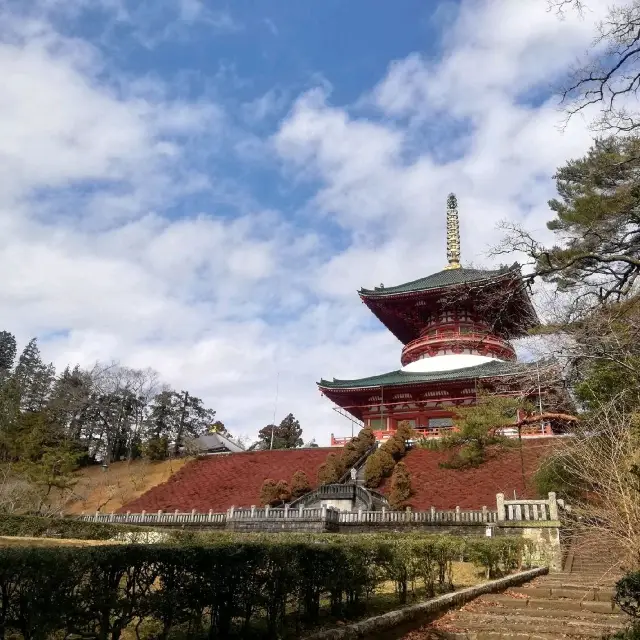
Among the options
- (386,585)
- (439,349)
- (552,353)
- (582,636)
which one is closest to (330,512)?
(386,585)

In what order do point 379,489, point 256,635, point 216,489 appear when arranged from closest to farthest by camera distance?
point 256,635, point 379,489, point 216,489

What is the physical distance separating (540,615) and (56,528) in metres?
20.4

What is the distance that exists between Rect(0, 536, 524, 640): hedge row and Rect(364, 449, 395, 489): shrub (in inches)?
798

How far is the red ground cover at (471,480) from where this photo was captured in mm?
23875

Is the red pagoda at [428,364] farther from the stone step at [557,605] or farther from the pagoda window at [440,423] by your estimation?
the stone step at [557,605]

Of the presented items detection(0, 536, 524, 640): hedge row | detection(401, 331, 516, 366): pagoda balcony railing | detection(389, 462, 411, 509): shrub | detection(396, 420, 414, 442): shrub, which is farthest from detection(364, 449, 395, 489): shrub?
detection(0, 536, 524, 640): hedge row

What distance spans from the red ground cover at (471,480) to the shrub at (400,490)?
404 mm

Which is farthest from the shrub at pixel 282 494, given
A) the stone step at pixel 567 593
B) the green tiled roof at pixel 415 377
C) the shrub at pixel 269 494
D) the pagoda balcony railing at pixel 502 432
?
the stone step at pixel 567 593

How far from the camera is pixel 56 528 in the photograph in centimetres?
2261

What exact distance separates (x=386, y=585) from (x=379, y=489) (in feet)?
54.2

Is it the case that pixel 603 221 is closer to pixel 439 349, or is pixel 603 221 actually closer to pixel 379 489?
pixel 379 489

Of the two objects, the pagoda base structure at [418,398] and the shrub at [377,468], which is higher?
the pagoda base structure at [418,398]

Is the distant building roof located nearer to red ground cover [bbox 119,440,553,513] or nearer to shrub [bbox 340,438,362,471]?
→ red ground cover [bbox 119,440,553,513]

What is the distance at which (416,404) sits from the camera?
117 feet
